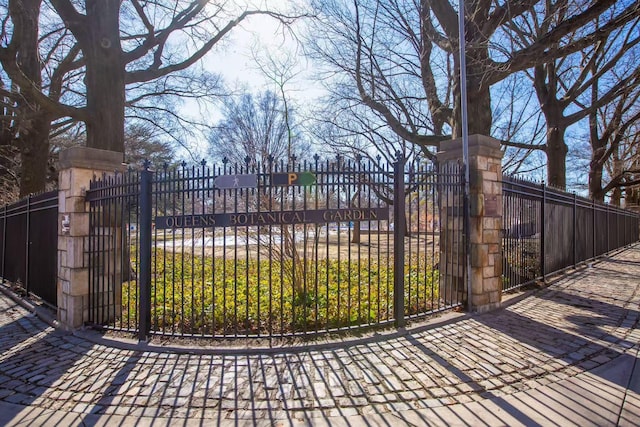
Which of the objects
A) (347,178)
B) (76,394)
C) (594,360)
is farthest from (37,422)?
(594,360)

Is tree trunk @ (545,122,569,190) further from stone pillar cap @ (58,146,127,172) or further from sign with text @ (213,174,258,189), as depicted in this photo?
stone pillar cap @ (58,146,127,172)

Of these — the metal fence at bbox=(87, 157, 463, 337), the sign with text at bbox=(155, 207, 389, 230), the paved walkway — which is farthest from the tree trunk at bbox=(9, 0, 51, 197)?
the paved walkway

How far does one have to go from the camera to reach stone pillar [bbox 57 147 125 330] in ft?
16.1

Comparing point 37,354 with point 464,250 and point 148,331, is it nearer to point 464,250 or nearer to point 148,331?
point 148,331

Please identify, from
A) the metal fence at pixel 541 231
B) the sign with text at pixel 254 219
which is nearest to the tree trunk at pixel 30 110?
the sign with text at pixel 254 219

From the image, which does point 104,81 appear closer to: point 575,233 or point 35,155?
point 35,155

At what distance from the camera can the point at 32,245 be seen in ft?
22.6

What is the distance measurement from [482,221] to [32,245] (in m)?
8.24

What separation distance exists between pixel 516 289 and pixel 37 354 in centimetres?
776

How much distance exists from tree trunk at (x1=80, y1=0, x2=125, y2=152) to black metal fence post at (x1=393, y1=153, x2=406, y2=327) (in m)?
6.65

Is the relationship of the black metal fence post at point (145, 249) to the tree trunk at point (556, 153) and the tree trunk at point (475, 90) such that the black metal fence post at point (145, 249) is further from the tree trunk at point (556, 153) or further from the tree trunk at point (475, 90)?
the tree trunk at point (556, 153)

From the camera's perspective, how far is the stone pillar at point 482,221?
5.63 metres

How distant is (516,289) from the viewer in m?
7.09

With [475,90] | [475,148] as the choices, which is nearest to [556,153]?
[475,90]
